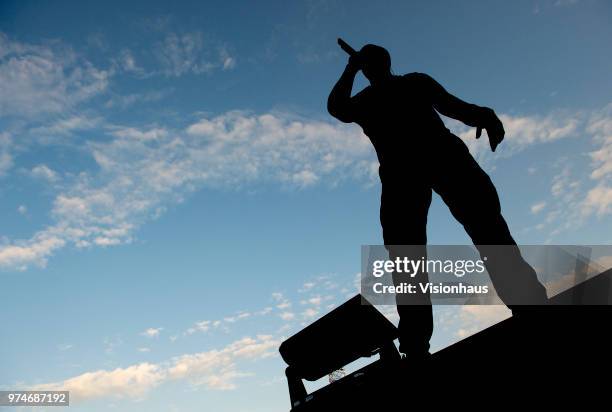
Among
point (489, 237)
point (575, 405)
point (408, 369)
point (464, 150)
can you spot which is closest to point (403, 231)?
point (489, 237)

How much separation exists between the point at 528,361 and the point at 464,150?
2242 mm

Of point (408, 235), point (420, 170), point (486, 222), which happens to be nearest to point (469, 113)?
point (420, 170)

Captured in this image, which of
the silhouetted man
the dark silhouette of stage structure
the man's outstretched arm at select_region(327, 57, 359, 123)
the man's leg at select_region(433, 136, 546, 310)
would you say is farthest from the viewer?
the man's outstretched arm at select_region(327, 57, 359, 123)

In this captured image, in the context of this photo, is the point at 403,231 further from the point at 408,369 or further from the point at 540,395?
the point at 540,395

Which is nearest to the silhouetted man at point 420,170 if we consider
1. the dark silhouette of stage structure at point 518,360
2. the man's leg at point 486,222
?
the man's leg at point 486,222

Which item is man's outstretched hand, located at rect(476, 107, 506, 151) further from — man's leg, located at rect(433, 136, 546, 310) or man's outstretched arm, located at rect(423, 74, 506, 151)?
man's leg, located at rect(433, 136, 546, 310)

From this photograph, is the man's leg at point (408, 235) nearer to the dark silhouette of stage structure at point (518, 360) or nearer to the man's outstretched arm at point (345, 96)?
the dark silhouette of stage structure at point (518, 360)

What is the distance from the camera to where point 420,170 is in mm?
4219

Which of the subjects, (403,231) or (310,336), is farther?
(310,336)

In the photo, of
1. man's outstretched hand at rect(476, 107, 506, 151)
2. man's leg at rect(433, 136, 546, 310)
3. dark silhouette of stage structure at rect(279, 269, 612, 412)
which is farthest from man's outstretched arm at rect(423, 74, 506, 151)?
dark silhouette of stage structure at rect(279, 269, 612, 412)

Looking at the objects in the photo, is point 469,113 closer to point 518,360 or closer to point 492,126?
point 492,126

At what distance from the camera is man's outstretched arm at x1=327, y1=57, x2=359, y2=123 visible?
4.71 m

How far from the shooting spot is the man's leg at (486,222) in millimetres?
3514

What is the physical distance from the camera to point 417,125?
172 inches
